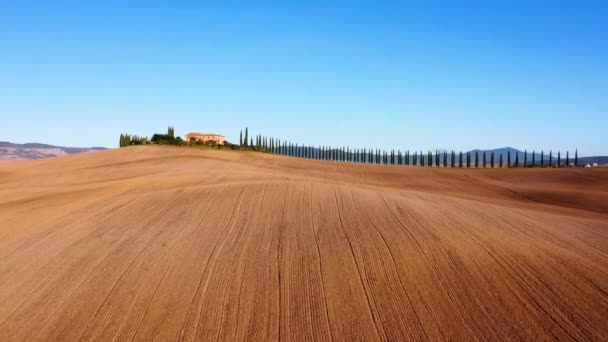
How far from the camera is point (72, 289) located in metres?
7.73

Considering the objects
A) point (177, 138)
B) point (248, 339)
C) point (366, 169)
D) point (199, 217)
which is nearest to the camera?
point (248, 339)

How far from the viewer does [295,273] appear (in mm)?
7984

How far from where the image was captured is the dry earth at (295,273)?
21.4 ft

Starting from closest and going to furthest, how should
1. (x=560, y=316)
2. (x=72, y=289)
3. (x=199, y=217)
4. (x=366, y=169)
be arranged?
1. (x=560, y=316)
2. (x=72, y=289)
3. (x=199, y=217)
4. (x=366, y=169)

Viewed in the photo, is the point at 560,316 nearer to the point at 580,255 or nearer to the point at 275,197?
the point at 580,255

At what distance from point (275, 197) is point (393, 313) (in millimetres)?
7564

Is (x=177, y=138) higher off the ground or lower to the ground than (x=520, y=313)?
higher

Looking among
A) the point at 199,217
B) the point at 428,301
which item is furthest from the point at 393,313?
the point at 199,217

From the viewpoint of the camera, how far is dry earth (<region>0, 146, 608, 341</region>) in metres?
6.52

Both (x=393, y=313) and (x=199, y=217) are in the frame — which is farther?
(x=199, y=217)

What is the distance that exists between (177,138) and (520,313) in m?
51.2

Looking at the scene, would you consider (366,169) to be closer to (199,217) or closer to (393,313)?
(199,217)

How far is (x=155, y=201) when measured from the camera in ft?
44.4

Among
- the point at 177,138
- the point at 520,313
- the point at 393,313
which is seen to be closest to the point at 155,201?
the point at 393,313
